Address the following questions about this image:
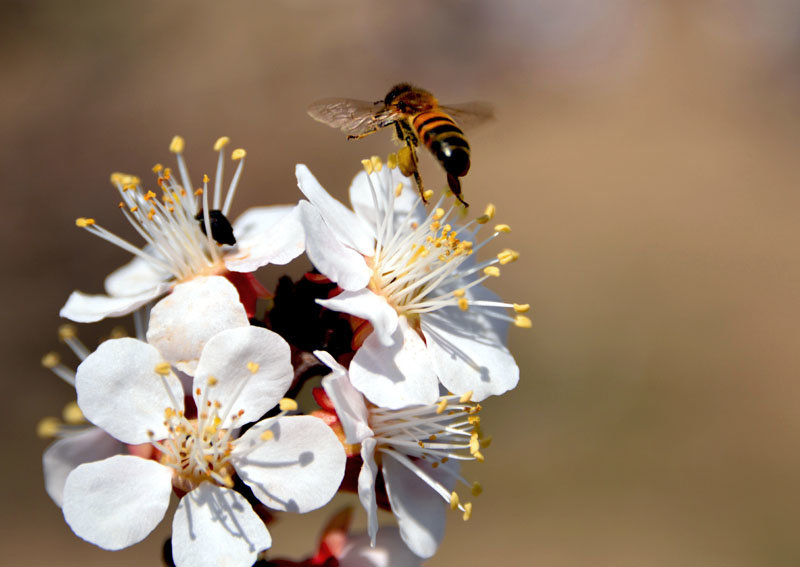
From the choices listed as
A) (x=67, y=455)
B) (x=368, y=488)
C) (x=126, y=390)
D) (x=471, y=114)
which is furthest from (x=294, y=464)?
(x=471, y=114)

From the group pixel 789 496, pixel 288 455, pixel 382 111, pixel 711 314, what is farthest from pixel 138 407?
pixel 711 314

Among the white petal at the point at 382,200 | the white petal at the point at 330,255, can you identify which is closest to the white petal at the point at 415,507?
the white petal at the point at 330,255

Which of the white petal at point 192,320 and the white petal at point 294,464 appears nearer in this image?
the white petal at point 294,464

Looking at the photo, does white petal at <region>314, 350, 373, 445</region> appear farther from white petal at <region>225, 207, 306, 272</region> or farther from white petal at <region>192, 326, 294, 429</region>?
white petal at <region>225, 207, 306, 272</region>

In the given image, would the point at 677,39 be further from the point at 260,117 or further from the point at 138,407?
the point at 138,407

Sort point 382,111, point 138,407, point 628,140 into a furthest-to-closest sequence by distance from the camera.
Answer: point 628,140, point 382,111, point 138,407

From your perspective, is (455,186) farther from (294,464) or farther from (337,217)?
(294,464)

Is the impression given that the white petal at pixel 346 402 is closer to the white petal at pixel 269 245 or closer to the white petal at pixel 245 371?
the white petal at pixel 245 371
